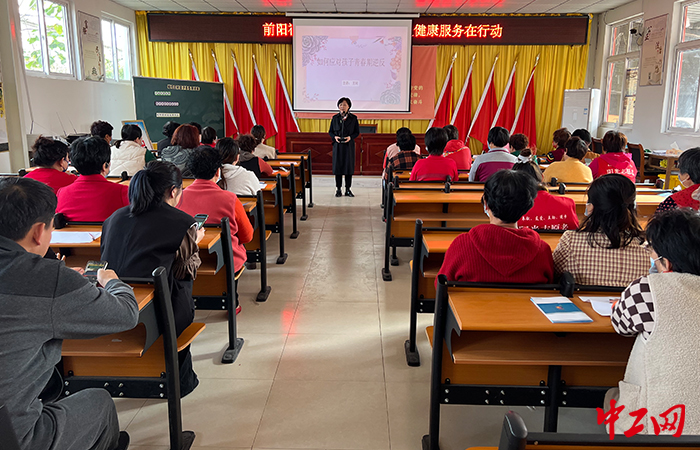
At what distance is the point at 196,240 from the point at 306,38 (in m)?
8.20

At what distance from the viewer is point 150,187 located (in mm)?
2109

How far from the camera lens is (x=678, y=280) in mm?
1322

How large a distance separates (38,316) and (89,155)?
1.78 metres

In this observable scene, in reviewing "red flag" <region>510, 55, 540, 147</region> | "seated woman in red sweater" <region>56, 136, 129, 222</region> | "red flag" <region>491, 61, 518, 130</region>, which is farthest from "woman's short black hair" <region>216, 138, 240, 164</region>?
"red flag" <region>510, 55, 540, 147</region>

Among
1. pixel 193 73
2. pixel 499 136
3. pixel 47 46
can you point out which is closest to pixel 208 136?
pixel 499 136

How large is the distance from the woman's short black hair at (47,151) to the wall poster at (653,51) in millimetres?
8109

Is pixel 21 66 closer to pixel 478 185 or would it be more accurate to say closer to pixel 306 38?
pixel 306 38

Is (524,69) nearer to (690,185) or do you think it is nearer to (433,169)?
(433,169)

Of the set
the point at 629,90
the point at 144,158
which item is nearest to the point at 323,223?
the point at 144,158

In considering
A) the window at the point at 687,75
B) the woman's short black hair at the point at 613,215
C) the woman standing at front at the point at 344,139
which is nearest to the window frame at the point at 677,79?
the window at the point at 687,75

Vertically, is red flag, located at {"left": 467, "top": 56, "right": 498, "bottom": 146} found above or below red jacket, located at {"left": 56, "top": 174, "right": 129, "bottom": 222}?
above

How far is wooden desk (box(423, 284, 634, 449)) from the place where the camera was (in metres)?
1.77

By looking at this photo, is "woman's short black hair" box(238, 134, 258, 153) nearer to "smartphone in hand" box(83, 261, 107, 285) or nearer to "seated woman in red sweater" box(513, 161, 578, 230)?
"seated woman in red sweater" box(513, 161, 578, 230)

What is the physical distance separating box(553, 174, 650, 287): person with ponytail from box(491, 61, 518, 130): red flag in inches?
330
